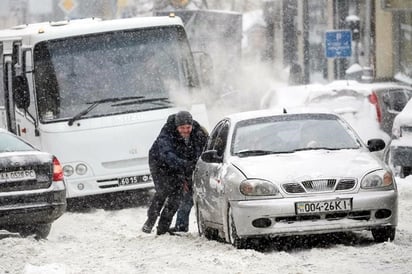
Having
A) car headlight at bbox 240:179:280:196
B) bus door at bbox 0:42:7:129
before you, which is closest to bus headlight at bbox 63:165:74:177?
bus door at bbox 0:42:7:129

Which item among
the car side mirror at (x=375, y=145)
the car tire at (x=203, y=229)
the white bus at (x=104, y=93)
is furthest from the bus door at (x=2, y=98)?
the car side mirror at (x=375, y=145)

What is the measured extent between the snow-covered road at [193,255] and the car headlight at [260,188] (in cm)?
56

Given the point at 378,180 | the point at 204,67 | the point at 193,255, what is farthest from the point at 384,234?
the point at 204,67

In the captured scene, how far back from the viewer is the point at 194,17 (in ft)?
116

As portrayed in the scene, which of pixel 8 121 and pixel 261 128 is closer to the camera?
pixel 261 128

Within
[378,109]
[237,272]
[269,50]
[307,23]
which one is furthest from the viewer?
[269,50]

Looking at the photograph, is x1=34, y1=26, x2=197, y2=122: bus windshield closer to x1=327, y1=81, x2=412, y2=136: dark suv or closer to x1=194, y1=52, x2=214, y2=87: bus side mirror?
x1=194, y1=52, x2=214, y2=87: bus side mirror

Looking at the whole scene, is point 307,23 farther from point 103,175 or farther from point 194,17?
point 103,175

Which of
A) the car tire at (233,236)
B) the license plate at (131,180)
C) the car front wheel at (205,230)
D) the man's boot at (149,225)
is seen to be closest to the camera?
the car tire at (233,236)

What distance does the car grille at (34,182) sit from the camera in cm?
1402

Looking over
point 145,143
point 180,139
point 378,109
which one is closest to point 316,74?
point 378,109

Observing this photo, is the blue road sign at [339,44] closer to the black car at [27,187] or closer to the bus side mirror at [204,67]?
the bus side mirror at [204,67]

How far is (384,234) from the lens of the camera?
12.2 m

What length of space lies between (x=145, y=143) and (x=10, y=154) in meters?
5.09
